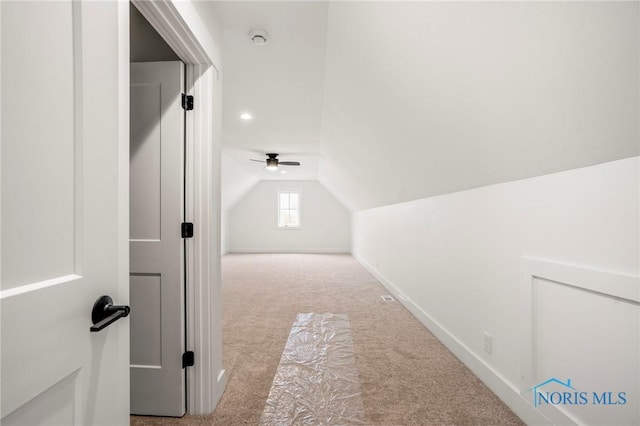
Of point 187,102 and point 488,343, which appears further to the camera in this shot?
point 488,343

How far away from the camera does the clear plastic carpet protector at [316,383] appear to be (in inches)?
64.2

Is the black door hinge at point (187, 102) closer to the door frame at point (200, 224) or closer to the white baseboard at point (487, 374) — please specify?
the door frame at point (200, 224)

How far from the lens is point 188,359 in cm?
162

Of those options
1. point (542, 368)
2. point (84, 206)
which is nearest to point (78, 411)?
point (84, 206)

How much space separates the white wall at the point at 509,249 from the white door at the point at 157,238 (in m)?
1.81

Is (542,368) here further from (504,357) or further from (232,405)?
(232,405)

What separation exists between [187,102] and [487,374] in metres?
2.39

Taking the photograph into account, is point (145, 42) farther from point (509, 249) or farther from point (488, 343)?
point (488, 343)

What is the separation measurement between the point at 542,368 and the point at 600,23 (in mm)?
1460

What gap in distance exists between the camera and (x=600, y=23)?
0.89m

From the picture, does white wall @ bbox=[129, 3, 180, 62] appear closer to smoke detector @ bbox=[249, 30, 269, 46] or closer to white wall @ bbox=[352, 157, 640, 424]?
smoke detector @ bbox=[249, 30, 269, 46]

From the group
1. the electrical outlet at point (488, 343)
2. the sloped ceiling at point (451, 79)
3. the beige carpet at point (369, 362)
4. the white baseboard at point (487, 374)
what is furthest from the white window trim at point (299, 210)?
the electrical outlet at point (488, 343)

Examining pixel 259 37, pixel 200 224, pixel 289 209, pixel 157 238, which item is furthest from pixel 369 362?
pixel 289 209

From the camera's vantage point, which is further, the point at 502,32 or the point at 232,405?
the point at 232,405
